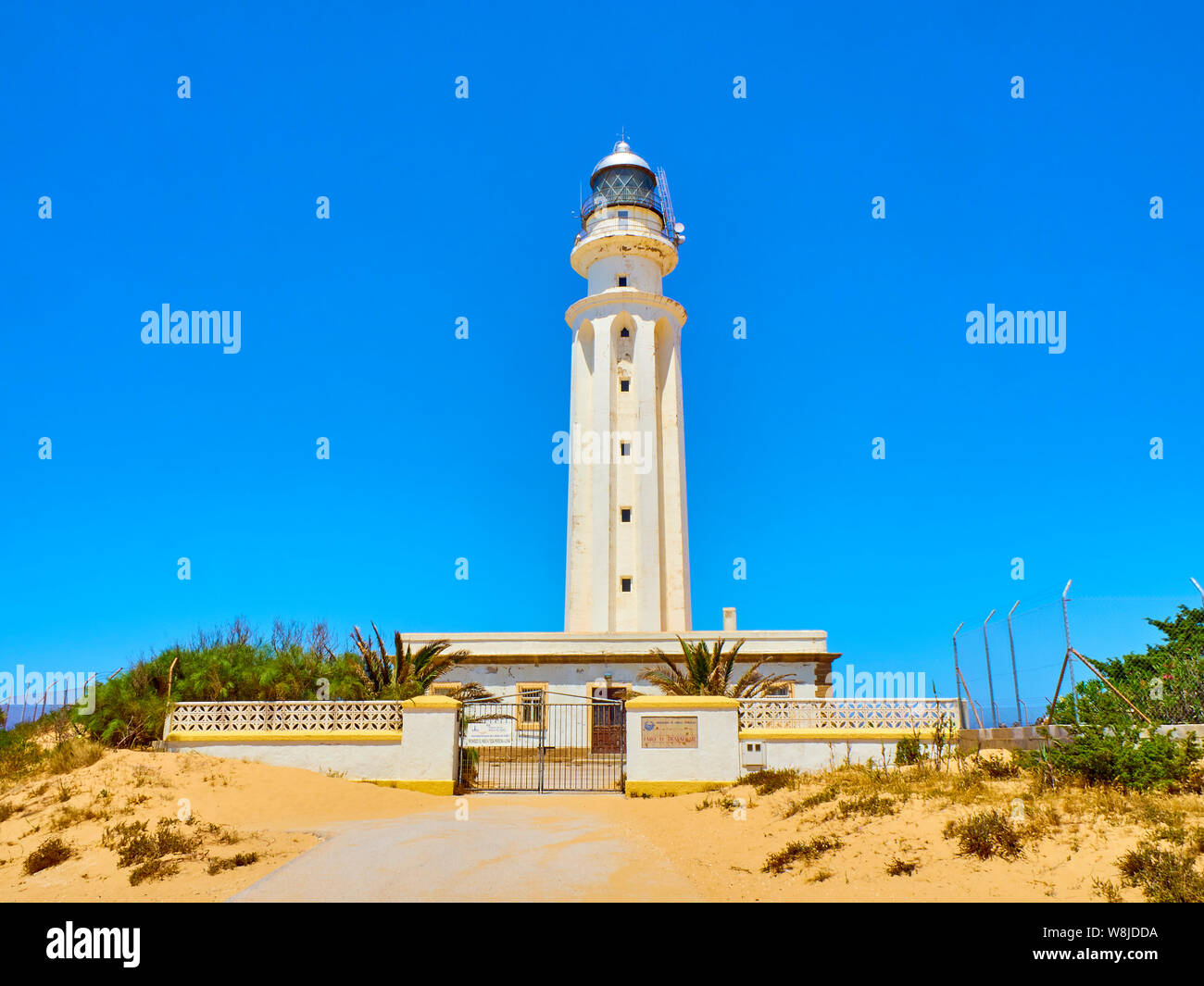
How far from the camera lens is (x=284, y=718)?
16922 mm

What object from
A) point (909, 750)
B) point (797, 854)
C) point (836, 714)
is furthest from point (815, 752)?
point (797, 854)

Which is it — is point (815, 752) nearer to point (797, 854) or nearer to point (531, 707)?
point (797, 854)

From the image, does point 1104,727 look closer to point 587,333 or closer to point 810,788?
point 810,788

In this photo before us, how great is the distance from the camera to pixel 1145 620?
1267cm

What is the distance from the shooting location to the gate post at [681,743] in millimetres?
15875

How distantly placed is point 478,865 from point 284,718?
933cm

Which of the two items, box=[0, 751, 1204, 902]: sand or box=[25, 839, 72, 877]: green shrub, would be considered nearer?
box=[0, 751, 1204, 902]: sand

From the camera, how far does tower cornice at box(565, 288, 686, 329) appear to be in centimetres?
3403

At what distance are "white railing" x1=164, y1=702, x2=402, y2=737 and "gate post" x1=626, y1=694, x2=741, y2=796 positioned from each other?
186 inches

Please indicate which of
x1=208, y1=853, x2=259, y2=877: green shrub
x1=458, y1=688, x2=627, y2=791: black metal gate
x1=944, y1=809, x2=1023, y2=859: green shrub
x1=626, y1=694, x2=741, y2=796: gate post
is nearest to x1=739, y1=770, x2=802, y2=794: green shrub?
x1=626, y1=694, x2=741, y2=796: gate post

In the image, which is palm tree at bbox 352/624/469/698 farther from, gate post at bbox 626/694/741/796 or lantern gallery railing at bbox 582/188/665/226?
lantern gallery railing at bbox 582/188/665/226

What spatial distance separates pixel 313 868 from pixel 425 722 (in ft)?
25.0
